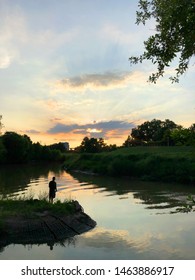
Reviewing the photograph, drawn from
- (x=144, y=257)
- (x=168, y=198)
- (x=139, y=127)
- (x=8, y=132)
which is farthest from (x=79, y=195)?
(x=139, y=127)

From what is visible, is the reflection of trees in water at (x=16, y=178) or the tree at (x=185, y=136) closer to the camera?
the tree at (x=185, y=136)

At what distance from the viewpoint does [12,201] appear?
102ft

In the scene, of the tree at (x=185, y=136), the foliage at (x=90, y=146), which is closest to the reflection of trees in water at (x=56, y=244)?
the tree at (x=185, y=136)

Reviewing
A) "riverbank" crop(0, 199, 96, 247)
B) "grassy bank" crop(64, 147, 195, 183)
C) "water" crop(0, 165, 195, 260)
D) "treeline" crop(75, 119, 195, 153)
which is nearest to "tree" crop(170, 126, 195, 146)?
"water" crop(0, 165, 195, 260)

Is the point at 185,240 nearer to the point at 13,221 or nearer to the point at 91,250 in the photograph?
the point at 91,250

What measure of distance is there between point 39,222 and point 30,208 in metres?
2.73

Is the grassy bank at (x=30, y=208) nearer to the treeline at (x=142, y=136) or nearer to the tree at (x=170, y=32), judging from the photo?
the tree at (x=170, y=32)

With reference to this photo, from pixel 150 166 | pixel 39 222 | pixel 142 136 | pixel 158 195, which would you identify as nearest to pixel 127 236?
pixel 39 222

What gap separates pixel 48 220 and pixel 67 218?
196cm

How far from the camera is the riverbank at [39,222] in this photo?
982 inches

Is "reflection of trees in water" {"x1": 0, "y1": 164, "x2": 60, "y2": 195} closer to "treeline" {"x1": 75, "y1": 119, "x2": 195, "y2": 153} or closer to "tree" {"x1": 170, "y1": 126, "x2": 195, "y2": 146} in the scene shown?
"tree" {"x1": 170, "y1": 126, "x2": 195, "y2": 146}

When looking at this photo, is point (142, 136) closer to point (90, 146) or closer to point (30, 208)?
point (90, 146)

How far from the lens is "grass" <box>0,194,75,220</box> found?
89.0 feet

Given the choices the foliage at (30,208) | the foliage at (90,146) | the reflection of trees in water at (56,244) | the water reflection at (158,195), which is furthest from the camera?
the foliage at (90,146)
